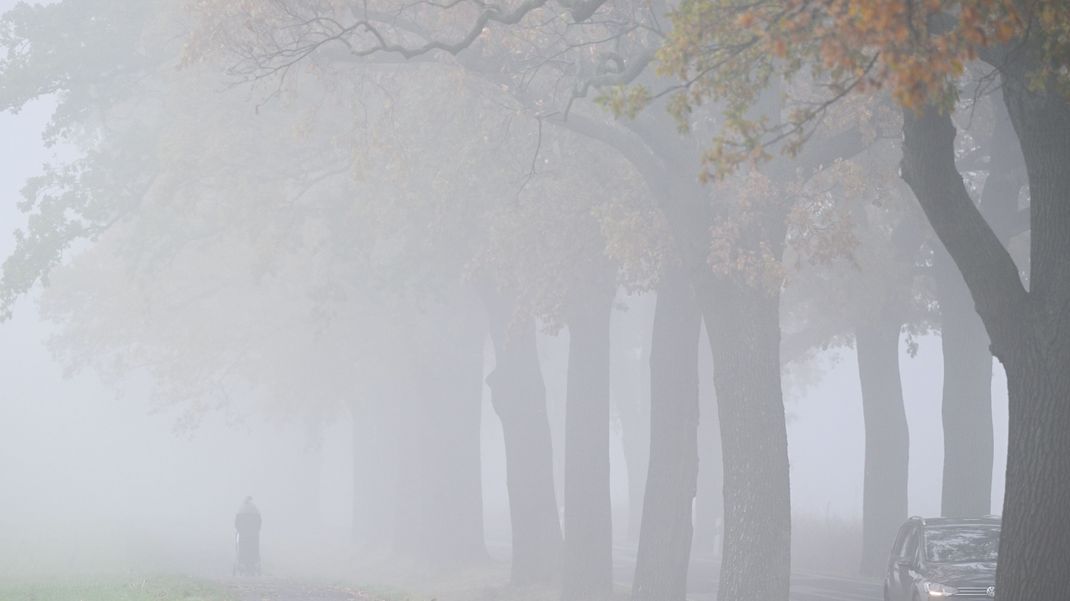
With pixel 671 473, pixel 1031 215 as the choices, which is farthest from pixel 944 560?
pixel 1031 215

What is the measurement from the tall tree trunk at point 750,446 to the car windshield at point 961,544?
2677mm

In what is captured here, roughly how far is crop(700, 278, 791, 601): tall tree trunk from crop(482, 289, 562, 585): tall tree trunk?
10501 millimetres

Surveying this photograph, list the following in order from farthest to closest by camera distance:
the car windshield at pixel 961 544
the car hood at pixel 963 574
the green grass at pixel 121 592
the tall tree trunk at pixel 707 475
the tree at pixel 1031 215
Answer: the tall tree trunk at pixel 707 475
the car windshield at pixel 961 544
the car hood at pixel 963 574
the green grass at pixel 121 592
the tree at pixel 1031 215

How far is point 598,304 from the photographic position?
2720cm

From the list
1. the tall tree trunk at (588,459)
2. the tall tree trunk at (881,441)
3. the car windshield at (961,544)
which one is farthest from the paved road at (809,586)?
the car windshield at (961,544)

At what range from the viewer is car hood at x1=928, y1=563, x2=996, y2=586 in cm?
1848

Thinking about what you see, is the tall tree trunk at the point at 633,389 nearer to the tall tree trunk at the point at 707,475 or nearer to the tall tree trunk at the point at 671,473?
the tall tree trunk at the point at 707,475

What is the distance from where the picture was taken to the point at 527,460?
1205 inches

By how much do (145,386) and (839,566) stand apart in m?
67.2

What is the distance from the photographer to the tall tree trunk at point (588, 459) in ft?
84.9

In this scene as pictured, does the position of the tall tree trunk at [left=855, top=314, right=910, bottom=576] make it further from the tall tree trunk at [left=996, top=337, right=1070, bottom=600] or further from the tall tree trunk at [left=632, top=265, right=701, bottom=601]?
the tall tree trunk at [left=996, top=337, right=1070, bottom=600]

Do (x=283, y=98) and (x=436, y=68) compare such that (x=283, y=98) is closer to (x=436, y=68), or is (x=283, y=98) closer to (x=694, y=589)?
(x=436, y=68)

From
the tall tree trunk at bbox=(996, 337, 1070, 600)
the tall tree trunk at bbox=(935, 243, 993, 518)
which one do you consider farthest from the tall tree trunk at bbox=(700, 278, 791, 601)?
the tall tree trunk at bbox=(935, 243, 993, 518)

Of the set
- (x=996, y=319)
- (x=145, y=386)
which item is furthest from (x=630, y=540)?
(x=145, y=386)
